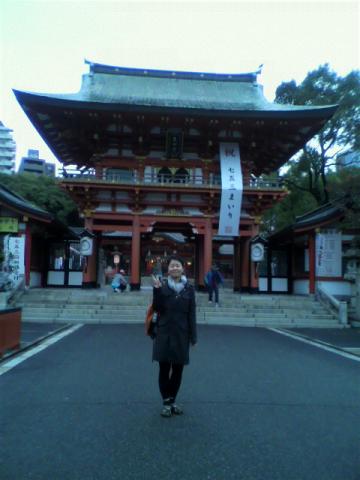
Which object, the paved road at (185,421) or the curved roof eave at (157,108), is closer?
the paved road at (185,421)

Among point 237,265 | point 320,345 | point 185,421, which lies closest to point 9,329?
point 185,421

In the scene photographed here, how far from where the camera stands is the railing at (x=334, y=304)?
13.5m

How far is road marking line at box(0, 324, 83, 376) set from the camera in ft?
21.9

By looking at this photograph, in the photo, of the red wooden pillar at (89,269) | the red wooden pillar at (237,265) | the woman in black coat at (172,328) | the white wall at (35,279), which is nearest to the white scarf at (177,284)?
the woman in black coat at (172,328)

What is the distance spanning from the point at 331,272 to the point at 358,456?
532 inches

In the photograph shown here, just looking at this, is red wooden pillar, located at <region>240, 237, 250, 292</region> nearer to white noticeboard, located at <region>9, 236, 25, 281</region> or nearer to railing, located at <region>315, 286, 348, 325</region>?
railing, located at <region>315, 286, 348, 325</region>

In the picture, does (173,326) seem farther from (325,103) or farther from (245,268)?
(325,103)

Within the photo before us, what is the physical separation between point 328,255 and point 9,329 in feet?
41.4

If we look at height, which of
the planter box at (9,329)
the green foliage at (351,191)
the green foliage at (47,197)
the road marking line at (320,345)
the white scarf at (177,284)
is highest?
the green foliage at (47,197)

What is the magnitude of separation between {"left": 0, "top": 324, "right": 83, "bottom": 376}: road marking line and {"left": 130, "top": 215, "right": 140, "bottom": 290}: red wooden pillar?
6.19 metres

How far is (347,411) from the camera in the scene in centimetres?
457

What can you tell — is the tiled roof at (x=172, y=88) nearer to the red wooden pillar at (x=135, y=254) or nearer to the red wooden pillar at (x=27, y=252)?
the red wooden pillar at (x=135, y=254)

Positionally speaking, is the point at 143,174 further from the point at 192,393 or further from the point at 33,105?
the point at 192,393

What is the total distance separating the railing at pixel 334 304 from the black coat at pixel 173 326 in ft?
35.4
